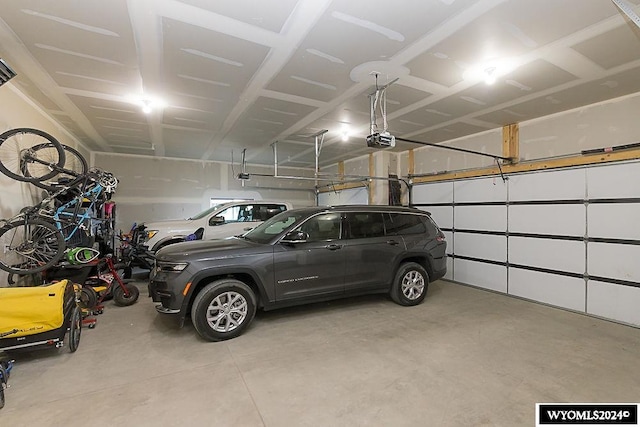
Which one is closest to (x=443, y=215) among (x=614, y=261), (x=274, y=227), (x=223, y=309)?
(x=614, y=261)

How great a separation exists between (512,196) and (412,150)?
8.65ft

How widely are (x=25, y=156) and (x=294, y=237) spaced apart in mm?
3801

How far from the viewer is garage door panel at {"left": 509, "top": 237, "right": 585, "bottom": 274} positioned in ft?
14.4

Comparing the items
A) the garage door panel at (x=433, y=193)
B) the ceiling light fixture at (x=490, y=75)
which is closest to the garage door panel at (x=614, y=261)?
the garage door panel at (x=433, y=193)

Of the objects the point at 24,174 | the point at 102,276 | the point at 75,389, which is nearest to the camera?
the point at 75,389

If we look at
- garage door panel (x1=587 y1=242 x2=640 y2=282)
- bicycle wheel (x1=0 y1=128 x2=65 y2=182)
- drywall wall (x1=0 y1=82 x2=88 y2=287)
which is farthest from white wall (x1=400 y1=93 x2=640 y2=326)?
drywall wall (x1=0 y1=82 x2=88 y2=287)

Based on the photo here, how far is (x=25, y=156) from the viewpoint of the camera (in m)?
3.95

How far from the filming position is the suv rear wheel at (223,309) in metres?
3.24

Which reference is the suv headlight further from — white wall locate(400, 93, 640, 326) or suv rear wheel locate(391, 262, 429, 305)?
white wall locate(400, 93, 640, 326)

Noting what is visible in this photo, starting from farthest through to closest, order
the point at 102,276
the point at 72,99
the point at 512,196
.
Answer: the point at 512,196
the point at 102,276
the point at 72,99

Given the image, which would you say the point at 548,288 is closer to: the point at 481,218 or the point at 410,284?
the point at 481,218

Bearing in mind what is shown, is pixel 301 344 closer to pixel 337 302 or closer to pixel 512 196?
pixel 337 302

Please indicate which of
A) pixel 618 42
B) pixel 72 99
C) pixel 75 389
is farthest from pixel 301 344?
pixel 72 99

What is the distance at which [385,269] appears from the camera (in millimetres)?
4367
